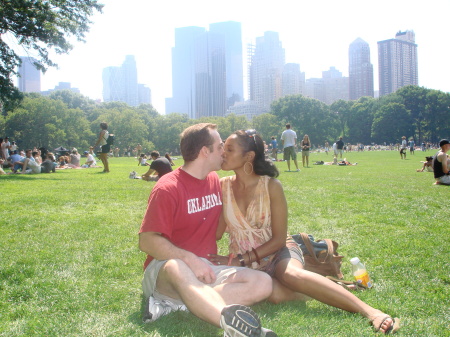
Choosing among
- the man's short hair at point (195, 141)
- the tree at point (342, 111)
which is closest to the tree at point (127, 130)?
the tree at point (342, 111)

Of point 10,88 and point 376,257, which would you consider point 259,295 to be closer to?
point 376,257

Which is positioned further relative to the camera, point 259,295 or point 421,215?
point 421,215

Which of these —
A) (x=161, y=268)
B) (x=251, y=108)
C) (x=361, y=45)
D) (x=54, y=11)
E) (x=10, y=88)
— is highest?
(x=361, y=45)

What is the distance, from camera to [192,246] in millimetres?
3445

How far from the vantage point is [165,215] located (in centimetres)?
317

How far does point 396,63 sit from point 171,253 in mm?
188611

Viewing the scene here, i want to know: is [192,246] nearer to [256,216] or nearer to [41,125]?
[256,216]

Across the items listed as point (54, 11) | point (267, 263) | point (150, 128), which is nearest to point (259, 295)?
point (267, 263)

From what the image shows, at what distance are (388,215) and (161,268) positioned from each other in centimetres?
533

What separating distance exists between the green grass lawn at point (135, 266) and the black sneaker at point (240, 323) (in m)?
0.47

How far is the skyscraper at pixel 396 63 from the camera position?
563ft

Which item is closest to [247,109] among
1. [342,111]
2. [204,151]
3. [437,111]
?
[342,111]

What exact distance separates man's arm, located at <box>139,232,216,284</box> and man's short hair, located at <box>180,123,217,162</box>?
2.40 ft

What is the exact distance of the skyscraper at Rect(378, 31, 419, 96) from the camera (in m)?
172
